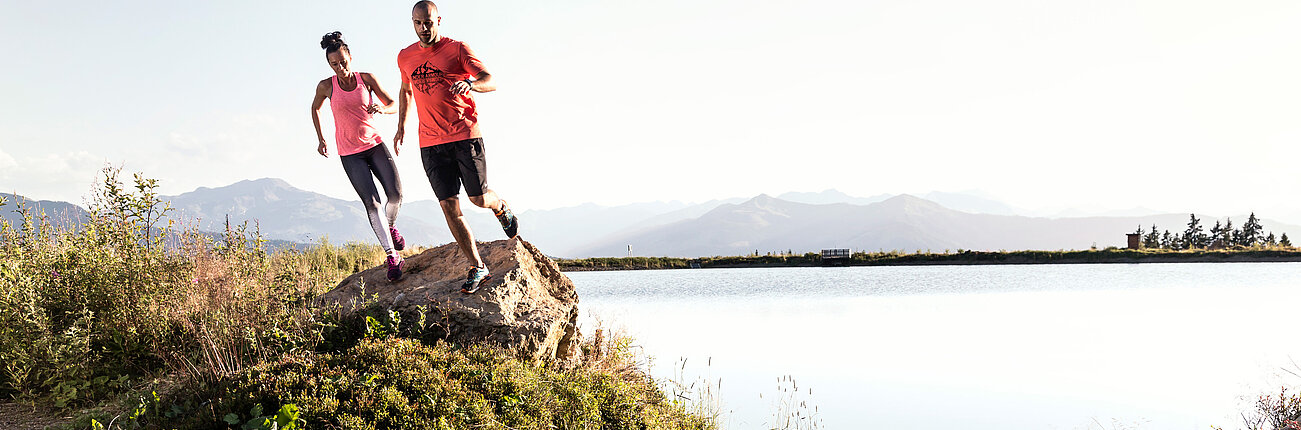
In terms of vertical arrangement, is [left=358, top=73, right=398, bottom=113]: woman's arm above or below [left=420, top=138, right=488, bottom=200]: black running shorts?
above

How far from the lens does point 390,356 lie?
407cm

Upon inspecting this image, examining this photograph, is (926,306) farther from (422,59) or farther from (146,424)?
(146,424)

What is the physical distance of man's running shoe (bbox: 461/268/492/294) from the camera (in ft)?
16.3

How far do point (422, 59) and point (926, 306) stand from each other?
10713 millimetres

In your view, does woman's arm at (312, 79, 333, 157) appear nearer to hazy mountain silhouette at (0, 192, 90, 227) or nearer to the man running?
the man running

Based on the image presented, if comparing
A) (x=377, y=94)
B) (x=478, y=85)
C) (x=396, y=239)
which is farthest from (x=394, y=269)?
(x=478, y=85)

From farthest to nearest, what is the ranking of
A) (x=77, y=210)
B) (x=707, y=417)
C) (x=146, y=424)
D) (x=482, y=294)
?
(x=77, y=210) → (x=707, y=417) → (x=482, y=294) → (x=146, y=424)

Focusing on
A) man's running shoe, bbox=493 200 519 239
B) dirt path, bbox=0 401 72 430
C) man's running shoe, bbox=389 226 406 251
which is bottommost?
dirt path, bbox=0 401 72 430

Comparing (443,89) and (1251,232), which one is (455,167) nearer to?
(443,89)

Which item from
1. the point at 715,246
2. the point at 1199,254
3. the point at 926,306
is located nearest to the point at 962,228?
the point at 715,246

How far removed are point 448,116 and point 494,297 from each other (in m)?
1.32

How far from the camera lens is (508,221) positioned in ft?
18.7

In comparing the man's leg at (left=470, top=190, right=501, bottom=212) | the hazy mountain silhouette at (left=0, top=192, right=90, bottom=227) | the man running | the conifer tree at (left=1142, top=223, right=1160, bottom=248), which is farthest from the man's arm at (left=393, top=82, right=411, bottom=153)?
the conifer tree at (left=1142, top=223, right=1160, bottom=248)

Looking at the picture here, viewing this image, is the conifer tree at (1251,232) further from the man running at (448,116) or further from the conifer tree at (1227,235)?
the man running at (448,116)
